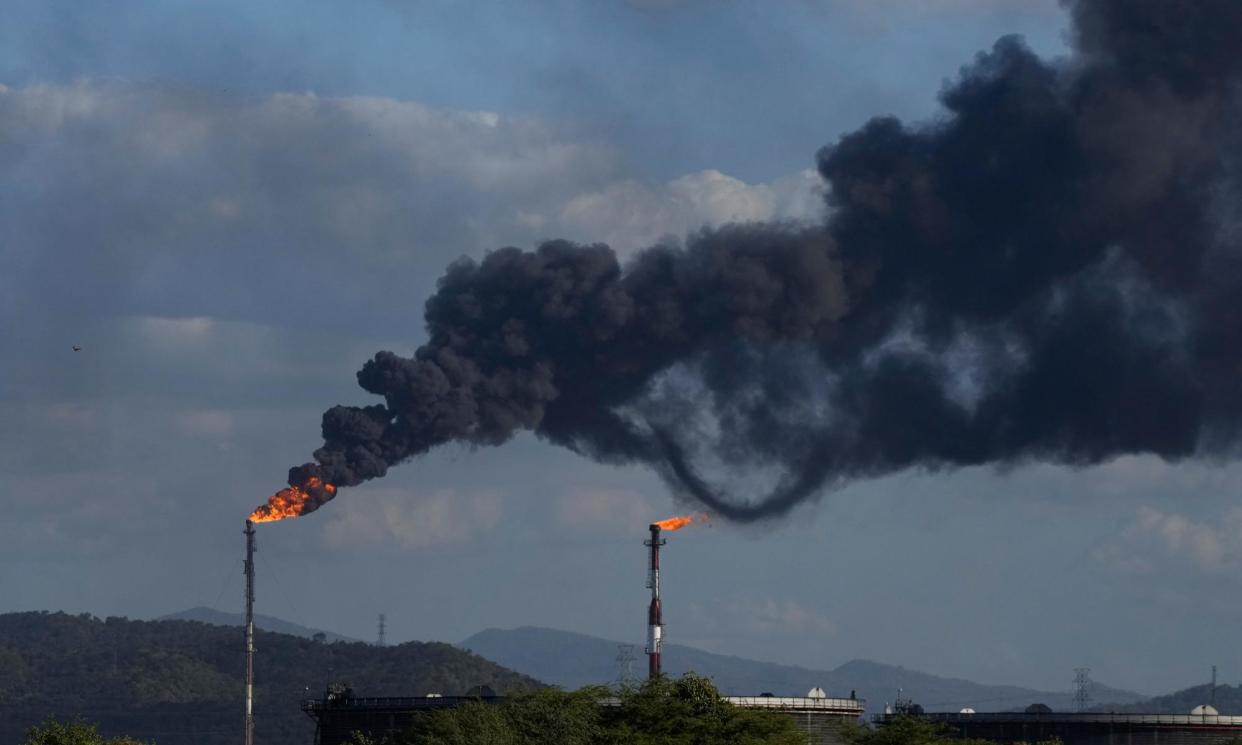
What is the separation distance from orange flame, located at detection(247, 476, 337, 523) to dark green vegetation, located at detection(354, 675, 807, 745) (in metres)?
26.4

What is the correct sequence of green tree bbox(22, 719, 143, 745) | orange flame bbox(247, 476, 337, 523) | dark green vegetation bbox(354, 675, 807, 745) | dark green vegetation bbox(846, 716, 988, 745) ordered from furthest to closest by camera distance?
orange flame bbox(247, 476, 337, 523)
dark green vegetation bbox(846, 716, 988, 745)
dark green vegetation bbox(354, 675, 807, 745)
green tree bbox(22, 719, 143, 745)

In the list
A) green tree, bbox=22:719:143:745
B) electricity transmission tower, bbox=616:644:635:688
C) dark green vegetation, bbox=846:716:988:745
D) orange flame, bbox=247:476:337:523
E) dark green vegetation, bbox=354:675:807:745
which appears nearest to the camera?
green tree, bbox=22:719:143:745

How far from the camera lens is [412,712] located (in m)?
155

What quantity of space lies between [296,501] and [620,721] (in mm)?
39079

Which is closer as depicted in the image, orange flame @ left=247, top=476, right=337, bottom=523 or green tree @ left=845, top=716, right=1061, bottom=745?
green tree @ left=845, top=716, right=1061, bottom=745

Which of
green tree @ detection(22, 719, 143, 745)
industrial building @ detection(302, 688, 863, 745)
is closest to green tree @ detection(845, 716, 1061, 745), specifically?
industrial building @ detection(302, 688, 863, 745)

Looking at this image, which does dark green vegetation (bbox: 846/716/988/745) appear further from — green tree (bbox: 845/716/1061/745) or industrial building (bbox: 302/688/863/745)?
industrial building (bbox: 302/688/863/745)

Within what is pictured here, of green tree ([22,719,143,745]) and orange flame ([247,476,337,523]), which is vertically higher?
orange flame ([247,476,337,523])

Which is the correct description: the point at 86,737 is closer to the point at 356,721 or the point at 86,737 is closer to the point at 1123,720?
the point at 356,721

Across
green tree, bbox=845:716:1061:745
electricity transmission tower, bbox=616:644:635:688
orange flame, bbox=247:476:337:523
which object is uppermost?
orange flame, bbox=247:476:337:523

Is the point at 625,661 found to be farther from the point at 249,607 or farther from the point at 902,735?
the point at 902,735

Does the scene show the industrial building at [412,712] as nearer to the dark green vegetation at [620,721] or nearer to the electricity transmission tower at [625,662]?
the electricity transmission tower at [625,662]

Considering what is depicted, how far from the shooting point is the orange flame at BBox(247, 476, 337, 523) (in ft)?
491

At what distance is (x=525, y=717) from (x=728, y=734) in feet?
40.5
